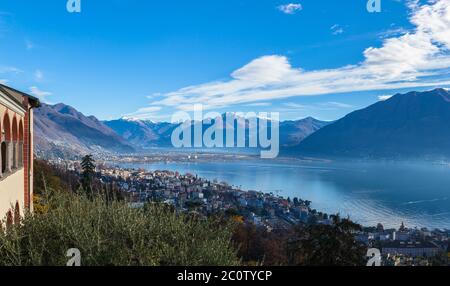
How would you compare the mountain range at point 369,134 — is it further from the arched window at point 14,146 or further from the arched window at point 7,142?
the arched window at point 7,142

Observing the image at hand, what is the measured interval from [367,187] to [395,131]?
18.9 meters

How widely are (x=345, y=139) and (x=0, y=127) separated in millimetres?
71082

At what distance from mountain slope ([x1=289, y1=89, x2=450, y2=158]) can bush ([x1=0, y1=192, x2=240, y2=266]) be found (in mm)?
56204

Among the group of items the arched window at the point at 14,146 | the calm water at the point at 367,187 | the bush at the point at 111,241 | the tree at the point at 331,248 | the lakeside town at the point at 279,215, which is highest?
the arched window at the point at 14,146

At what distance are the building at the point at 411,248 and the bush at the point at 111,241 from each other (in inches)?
356

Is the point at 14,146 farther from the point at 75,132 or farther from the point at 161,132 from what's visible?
the point at 161,132

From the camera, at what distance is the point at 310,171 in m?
73.8

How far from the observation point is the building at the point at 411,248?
1252 cm

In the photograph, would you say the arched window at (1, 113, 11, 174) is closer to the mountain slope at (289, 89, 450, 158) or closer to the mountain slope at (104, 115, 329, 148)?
the mountain slope at (289, 89, 450, 158)

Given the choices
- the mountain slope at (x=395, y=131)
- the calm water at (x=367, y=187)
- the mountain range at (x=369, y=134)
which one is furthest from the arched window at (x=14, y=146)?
the mountain slope at (x=395, y=131)

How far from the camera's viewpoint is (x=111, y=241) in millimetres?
4461
